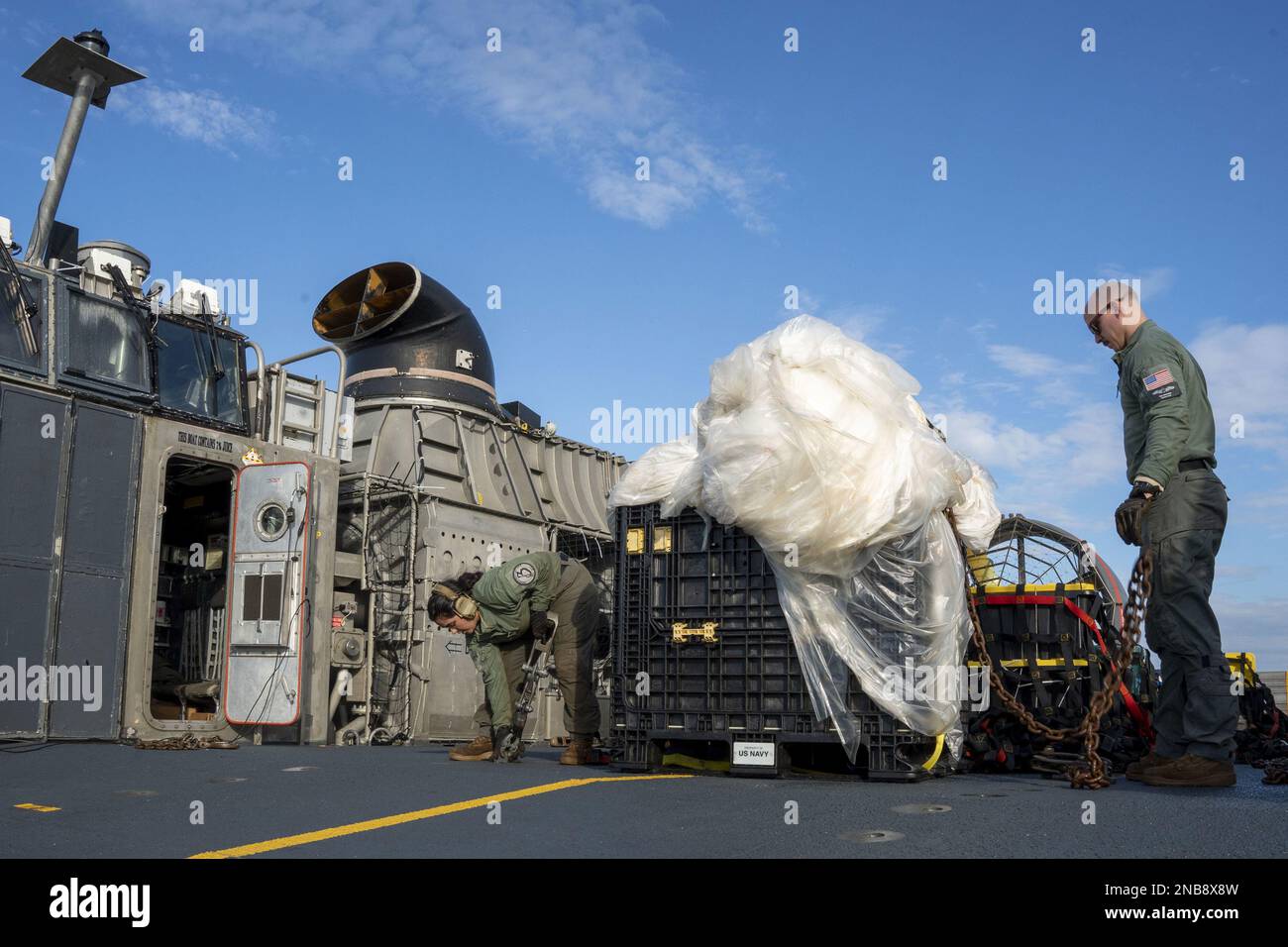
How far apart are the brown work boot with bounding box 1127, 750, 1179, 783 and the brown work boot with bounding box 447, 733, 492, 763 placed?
3.85m

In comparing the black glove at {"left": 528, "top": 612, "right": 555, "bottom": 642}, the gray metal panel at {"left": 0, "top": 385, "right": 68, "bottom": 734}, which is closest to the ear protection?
the black glove at {"left": 528, "top": 612, "right": 555, "bottom": 642}

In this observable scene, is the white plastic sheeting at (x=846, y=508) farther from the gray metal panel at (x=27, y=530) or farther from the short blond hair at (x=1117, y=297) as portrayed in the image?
the gray metal panel at (x=27, y=530)

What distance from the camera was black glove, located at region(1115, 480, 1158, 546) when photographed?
507 centimetres

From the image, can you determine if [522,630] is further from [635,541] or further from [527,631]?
[635,541]

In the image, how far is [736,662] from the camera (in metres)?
6.01

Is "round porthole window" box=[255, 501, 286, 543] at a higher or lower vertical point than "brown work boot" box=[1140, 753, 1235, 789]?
higher

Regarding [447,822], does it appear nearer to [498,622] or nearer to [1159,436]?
[498,622]

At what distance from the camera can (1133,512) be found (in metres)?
5.08

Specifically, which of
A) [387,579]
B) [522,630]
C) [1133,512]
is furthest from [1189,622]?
[387,579]

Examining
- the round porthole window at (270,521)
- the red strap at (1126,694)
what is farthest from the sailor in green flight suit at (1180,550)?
the round porthole window at (270,521)

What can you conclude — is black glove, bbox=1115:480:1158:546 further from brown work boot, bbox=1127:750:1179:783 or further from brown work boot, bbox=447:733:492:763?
brown work boot, bbox=447:733:492:763
